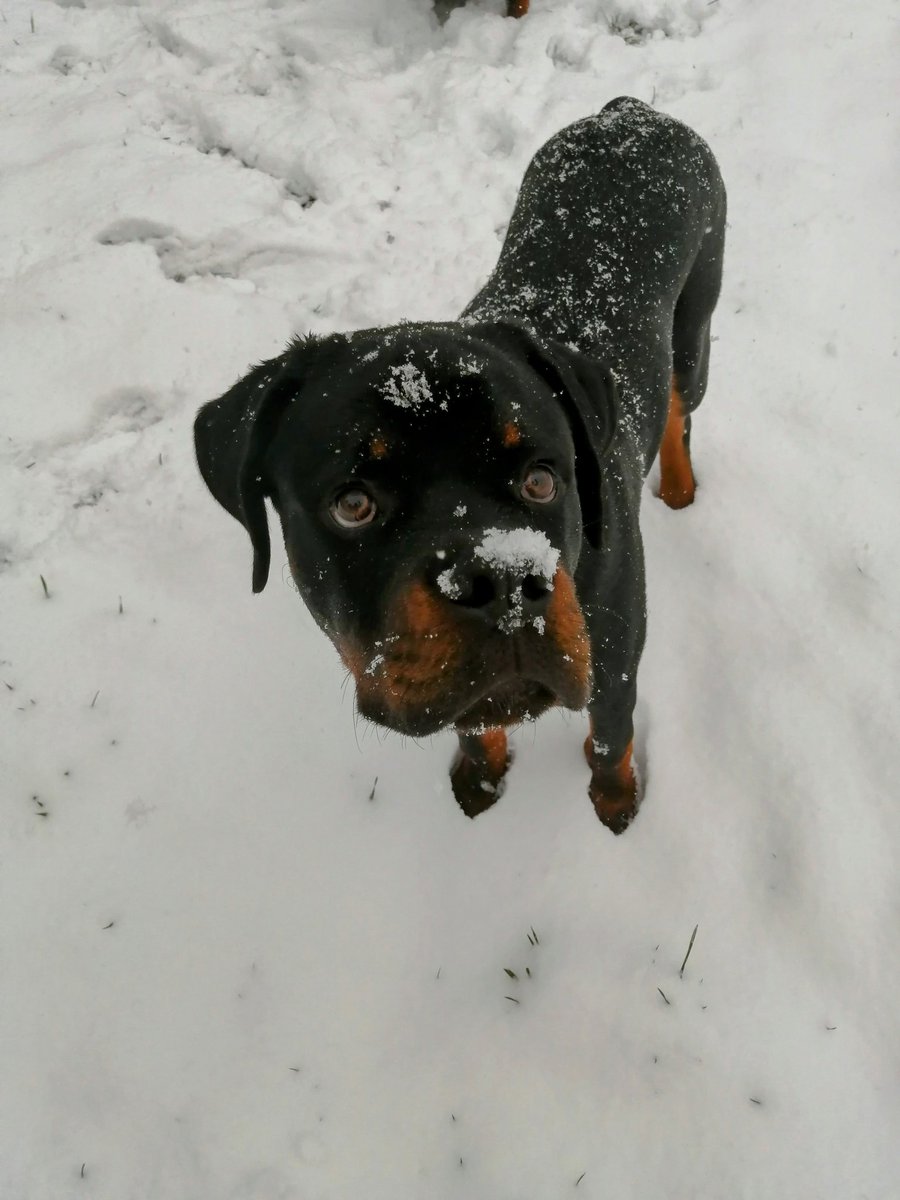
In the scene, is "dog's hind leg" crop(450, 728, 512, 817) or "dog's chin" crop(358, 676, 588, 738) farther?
"dog's hind leg" crop(450, 728, 512, 817)

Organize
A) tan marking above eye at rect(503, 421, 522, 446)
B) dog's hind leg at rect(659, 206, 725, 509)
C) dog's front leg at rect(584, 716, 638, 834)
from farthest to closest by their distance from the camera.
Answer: dog's hind leg at rect(659, 206, 725, 509) → dog's front leg at rect(584, 716, 638, 834) → tan marking above eye at rect(503, 421, 522, 446)

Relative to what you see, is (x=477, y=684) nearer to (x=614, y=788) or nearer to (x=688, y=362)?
(x=614, y=788)

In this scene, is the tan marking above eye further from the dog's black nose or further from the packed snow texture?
Result: the dog's black nose

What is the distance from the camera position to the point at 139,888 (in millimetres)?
2271

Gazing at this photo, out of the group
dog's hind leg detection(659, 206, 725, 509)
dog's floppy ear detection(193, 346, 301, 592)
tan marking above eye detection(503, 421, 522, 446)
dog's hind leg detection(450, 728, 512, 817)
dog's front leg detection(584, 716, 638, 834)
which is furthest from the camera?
dog's hind leg detection(659, 206, 725, 509)

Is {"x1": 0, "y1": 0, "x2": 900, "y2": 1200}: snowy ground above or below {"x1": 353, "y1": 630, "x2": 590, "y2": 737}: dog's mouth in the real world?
below

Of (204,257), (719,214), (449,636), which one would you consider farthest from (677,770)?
(204,257)

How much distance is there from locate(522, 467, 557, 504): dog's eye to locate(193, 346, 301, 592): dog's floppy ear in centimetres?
56

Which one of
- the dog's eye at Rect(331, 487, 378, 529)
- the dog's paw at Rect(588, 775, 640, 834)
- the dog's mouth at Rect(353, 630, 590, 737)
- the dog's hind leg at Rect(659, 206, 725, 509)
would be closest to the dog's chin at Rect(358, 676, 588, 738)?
the dog's mouth at Rect(353, 630, 590, 737)

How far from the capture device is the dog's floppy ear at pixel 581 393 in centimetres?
164

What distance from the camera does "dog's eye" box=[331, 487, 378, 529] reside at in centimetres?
144

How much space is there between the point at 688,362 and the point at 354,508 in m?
1.78

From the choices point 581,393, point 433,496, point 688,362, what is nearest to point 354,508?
point 433,496

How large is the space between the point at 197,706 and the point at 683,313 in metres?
2.21
